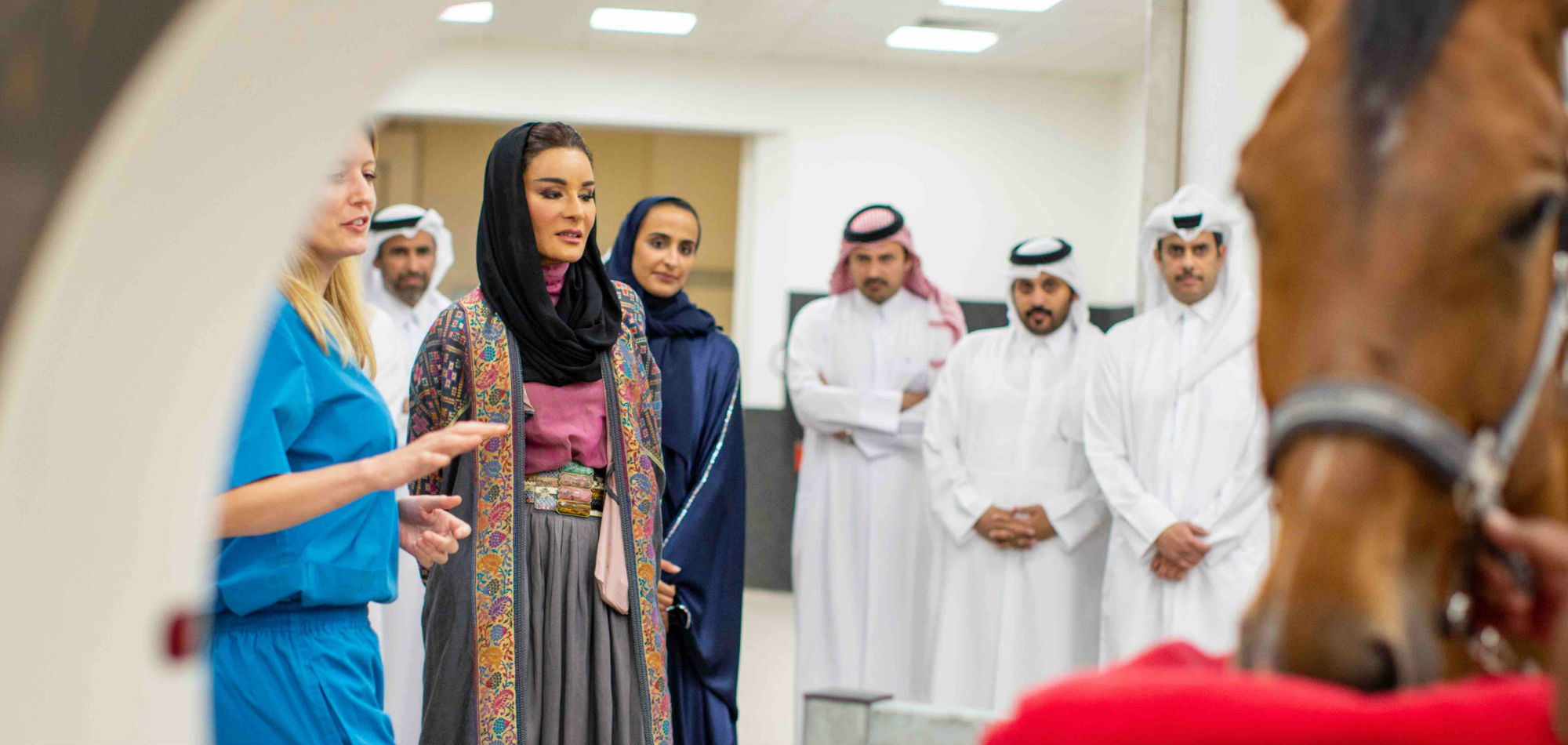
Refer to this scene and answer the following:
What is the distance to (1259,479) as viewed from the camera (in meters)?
3.72

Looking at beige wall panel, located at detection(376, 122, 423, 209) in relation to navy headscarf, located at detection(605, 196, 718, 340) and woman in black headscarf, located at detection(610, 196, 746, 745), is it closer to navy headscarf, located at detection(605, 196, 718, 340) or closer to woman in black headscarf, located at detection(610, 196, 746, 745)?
navy headscarf, located at detection(605, 196, 718, 340)

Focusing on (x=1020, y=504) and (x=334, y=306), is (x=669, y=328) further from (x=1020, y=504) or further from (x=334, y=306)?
(x=334, y=306)

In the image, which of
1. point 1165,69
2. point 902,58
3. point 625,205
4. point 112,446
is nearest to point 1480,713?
point 112,446

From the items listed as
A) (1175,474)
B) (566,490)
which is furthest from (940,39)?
(566,490)

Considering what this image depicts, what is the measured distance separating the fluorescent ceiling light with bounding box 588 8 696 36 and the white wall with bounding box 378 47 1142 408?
46 cm

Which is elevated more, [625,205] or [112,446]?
[625,205]

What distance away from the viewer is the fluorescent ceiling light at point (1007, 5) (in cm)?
670

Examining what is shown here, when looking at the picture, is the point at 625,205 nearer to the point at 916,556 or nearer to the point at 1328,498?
the point at 916,556

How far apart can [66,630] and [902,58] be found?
723 cm

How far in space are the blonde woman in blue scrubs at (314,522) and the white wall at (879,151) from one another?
584cm

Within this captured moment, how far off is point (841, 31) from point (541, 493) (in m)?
5.32

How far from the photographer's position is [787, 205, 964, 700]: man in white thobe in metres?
4.83

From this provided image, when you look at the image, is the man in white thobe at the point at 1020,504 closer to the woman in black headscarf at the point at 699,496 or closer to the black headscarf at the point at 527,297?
the woman in black headscarf at the point at 699,496

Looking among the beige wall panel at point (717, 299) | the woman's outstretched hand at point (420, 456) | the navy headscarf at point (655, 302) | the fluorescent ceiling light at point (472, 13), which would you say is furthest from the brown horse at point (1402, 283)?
the beige wall panel at point (717, 299)
